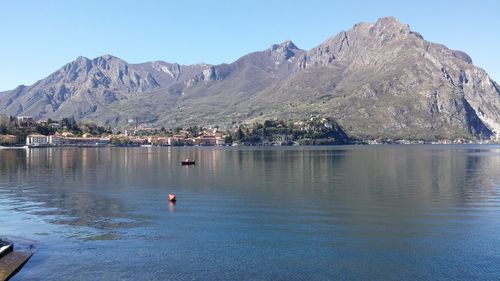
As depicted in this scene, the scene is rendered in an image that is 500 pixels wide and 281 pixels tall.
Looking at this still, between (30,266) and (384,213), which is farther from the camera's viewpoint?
(384,213)

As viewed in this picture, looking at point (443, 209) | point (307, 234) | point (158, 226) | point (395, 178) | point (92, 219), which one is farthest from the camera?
point (395, 178)

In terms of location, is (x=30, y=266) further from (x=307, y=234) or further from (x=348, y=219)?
(x=348, y=219)

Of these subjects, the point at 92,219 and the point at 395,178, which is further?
the point at 395,178

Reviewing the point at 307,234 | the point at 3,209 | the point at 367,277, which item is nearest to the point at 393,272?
the point at 367,277

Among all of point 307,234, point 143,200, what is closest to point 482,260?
point 307,234

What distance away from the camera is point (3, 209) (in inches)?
2596

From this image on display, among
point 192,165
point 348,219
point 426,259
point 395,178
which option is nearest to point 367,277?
point 426,259

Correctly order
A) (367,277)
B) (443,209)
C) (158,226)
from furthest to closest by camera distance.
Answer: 1. (443,209)
2. (158,226)
3. (367,277)

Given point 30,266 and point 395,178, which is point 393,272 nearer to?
point 30,266

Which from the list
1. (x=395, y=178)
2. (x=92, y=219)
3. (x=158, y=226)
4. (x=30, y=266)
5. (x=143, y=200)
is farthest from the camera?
(x=395, y=178)

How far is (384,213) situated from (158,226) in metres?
30.2

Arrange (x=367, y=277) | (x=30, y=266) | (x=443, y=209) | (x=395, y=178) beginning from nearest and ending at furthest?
(x=367, y=277) → (x=30, y=266) → (x=443, y=209) → (x=395, y=178)

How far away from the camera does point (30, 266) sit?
128 feet

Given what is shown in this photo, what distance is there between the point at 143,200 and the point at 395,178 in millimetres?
62212
